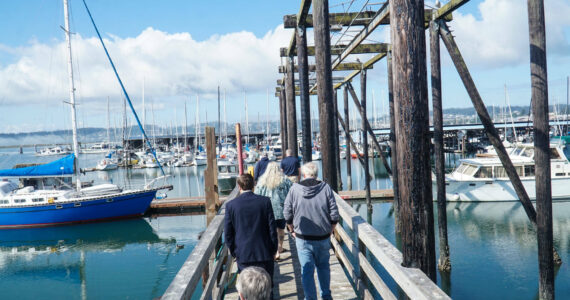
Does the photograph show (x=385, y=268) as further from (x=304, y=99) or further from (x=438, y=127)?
(x=438, y=127)

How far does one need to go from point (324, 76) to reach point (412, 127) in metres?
4.90

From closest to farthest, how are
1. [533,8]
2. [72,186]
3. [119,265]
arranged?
1. [533,8]
2. [119,265]
3. [72,186]

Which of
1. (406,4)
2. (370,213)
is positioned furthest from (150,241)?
(406,4)

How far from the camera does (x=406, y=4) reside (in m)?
3.41

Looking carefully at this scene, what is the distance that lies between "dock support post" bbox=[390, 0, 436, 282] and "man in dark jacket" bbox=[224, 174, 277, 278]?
4.53 ft

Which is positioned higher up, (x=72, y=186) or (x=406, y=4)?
(x=406, y=4)

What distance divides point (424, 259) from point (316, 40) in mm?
5579

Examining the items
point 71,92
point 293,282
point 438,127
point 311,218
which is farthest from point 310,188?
point 71,92

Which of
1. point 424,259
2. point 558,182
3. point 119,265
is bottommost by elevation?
point 119,265

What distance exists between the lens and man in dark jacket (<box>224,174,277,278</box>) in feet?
14.0

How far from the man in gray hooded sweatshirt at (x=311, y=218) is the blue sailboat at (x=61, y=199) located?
21.2 m

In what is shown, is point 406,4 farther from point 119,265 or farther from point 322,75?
point 119,265

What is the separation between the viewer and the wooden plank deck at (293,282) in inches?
224

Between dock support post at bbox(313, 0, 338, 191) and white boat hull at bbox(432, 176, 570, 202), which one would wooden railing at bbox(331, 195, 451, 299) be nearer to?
dock support post at bbox(313, 0, 338, 191)
